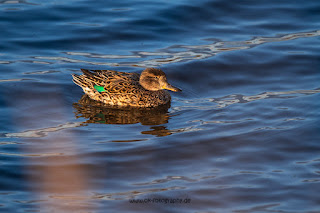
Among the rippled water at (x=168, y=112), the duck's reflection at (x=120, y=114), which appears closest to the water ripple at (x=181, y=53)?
the rippled water at (x=168, y=112)

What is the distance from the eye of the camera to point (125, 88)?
10.5 m

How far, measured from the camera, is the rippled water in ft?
22.2

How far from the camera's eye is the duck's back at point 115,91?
10.4 meters

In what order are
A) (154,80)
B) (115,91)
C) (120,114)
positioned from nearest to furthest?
(120,114)
(115,91)
(154,80)

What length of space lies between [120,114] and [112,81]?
0.93 m

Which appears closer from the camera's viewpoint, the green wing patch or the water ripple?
the green wing patch

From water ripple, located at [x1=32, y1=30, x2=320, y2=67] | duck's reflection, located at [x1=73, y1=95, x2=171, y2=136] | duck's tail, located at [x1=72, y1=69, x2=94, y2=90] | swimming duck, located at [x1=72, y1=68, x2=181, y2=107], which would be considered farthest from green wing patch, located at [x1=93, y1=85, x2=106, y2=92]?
water ripple, located at [x1=32, y1=30, x2=320, y2=67]

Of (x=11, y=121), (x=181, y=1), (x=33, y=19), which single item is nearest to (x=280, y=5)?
(x=181, y=1)

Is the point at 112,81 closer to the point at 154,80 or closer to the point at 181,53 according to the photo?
the point at 154,80

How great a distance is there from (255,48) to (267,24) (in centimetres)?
173

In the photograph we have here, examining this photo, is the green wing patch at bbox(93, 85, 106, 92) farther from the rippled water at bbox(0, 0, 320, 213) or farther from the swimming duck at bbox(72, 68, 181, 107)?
the rippled water at bbox(0, 0, 320, 213)

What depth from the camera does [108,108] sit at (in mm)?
10266

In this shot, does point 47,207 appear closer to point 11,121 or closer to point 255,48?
point 11,121

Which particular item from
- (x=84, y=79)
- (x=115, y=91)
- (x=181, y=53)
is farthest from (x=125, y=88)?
(x=181, y=53)
